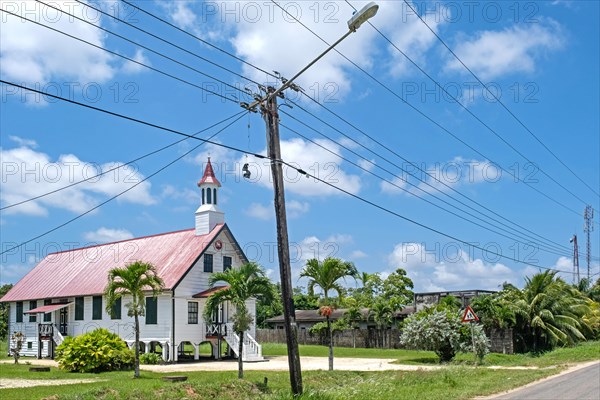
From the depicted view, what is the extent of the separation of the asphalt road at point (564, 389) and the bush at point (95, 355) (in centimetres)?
1825

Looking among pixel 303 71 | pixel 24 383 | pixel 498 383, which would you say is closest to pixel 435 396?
pixel 498 383

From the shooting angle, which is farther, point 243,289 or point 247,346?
point 247,346

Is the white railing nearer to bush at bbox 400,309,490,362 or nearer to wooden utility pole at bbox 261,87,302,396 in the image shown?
bush at bbox 400,309,490,362

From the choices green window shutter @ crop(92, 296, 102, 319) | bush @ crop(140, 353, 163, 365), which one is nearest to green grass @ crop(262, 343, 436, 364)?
bush @ crop(140, 353, 163, 365)

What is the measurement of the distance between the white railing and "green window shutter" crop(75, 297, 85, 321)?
10579mm

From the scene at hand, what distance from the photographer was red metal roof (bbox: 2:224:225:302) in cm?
4050

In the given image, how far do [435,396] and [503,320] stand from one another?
2408 centimetres

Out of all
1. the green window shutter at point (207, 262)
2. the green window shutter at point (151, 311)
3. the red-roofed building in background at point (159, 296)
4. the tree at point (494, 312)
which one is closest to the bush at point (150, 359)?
the red-roofed building in background at point (159, 296)

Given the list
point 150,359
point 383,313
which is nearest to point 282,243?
point 150,359

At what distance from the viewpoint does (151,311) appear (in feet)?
128

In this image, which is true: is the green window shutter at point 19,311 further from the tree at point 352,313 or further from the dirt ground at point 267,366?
the tree at point 352,313

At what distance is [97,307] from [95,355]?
43.2 feet

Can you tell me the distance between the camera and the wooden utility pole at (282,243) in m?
17.5

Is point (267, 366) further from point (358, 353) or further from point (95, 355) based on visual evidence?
point (358, 353)
